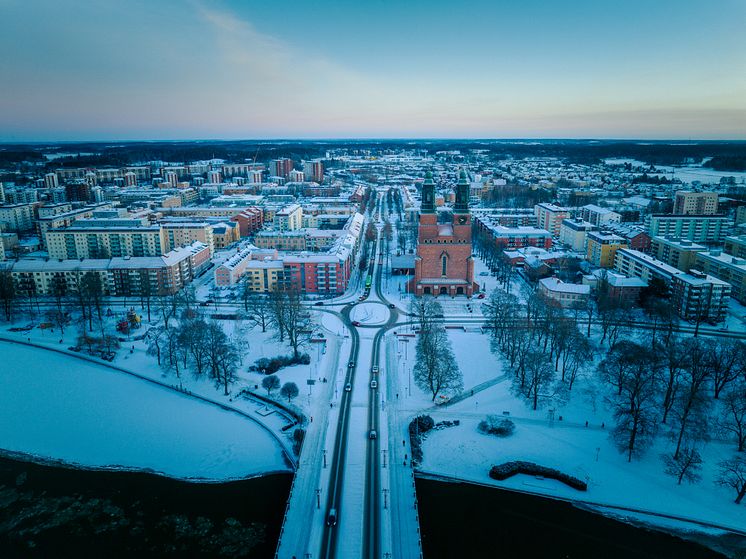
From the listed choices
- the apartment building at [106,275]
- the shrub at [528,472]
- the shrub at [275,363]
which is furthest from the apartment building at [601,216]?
the apartment building at [106,275]

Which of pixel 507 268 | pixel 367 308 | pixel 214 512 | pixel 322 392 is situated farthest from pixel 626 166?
pixel 214 512

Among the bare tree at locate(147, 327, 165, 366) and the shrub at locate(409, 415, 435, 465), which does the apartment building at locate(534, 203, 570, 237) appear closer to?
the shrub at locate(409, 415, 435, 465)

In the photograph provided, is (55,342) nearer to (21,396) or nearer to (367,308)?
(21,396)

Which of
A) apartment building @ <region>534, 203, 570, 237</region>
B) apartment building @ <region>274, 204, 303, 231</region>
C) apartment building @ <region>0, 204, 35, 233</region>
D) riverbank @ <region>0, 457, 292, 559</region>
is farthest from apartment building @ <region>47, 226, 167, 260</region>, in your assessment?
apartment building @ <region>534, 203, 570, 237</region>

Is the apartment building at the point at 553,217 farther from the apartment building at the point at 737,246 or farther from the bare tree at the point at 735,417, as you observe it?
the bare tree at the point at 735,417

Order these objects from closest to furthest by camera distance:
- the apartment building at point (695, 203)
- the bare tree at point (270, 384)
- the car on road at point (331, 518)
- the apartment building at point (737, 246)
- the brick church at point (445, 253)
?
the car on road at point (331, 518)
the bare tree at point (270, 384)
the brick church at point (445, 253)
the apartment building at point (737, 246)
the apartment building at point (695, 203)

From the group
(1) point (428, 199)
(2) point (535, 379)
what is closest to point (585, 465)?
(2) point (535, 379)
